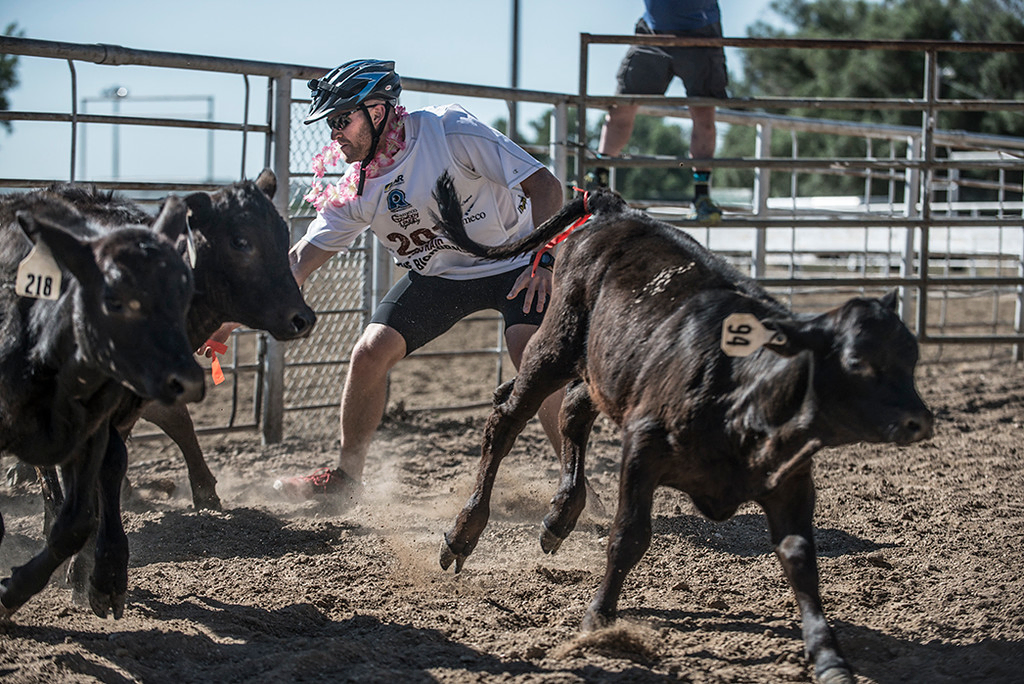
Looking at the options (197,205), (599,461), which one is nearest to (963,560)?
(599,461)

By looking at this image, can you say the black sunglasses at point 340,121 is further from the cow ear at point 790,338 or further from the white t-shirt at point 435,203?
the cow ear at point 790,338

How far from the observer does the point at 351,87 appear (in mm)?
4172

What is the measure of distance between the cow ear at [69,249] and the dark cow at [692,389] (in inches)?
64.0

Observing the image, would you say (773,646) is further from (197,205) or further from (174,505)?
(174,505)

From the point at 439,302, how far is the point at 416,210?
432 millimetres

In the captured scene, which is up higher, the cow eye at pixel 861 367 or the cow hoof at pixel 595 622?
the cow eye at pixel 861 367

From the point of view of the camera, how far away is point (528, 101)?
668 cm

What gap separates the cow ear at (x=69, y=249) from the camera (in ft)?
9.14

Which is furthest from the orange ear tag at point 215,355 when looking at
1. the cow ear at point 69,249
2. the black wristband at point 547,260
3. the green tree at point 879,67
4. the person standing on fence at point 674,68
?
the green tree at point 879,67

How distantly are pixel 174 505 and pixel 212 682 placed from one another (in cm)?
229

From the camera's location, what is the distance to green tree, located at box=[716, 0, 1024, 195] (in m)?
28.0

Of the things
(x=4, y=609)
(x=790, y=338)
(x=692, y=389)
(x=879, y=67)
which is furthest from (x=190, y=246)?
(x=879, y=67)

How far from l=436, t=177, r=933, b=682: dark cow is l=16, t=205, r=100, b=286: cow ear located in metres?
1.63

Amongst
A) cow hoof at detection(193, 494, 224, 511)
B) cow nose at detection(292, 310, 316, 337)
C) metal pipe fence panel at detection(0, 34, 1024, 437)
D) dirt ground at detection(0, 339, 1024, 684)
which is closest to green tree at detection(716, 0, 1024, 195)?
metal pipe fence panel at detection(0, 34, 1024, 437)
